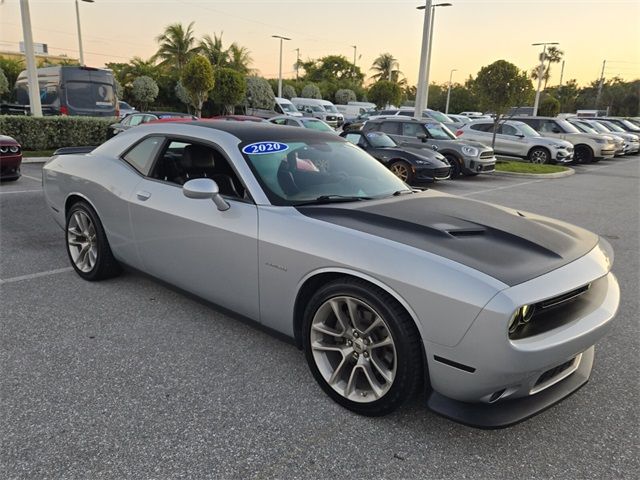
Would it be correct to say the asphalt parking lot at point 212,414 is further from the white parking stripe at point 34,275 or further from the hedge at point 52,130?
the hedge at point 52,130

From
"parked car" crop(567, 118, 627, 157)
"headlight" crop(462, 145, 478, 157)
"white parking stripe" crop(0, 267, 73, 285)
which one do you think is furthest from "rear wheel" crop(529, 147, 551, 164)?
"white parking stripe" crop(0, 267, 73, 285)

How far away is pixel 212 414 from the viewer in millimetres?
2549

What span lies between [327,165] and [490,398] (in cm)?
198

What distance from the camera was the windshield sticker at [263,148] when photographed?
3262mm

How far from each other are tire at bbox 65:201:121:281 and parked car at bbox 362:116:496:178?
30.6ft

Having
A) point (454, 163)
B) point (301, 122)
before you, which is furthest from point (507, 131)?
point (301, 122)

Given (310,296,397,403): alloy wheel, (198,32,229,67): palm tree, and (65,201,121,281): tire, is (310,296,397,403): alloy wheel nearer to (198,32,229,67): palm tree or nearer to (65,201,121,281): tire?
(65,201,121,281): tire

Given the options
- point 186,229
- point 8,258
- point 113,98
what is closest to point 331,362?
Result: point 186,229

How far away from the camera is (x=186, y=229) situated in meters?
3.29

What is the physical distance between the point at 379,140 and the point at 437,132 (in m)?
2.63

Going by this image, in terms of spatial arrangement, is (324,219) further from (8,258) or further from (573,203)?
(573,203)

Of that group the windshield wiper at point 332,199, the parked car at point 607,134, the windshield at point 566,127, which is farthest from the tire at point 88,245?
the parked car at point 607,134

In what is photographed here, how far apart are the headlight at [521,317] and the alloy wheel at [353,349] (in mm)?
558

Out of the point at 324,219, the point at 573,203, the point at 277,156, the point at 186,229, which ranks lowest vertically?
the point at 573,203
